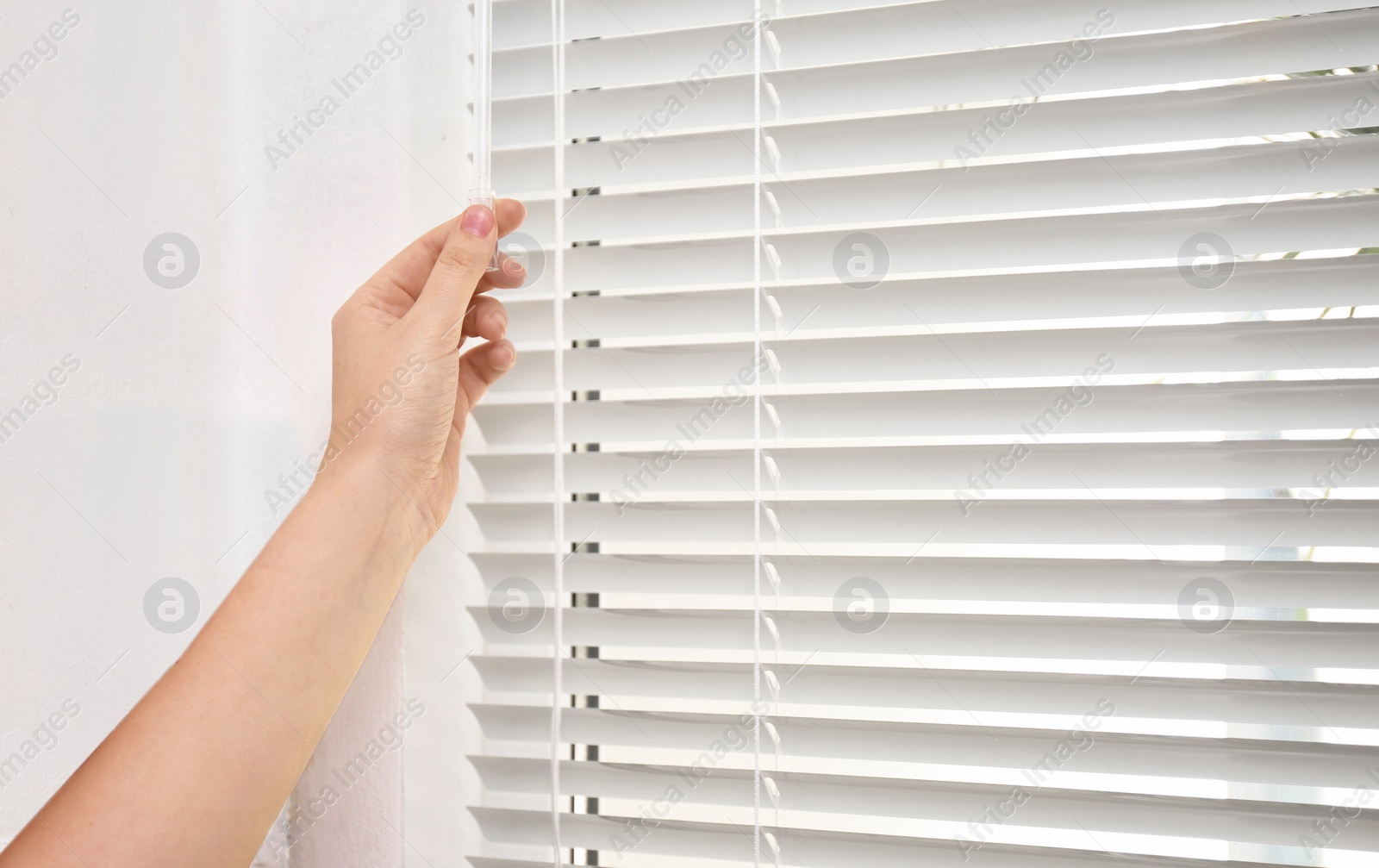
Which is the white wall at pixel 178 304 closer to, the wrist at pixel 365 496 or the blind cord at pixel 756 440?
the wrist at pixel 365 496

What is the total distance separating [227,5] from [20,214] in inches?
12.1

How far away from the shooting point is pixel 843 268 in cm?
69

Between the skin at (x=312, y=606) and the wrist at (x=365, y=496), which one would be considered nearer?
the skin at (x=312, y=606)

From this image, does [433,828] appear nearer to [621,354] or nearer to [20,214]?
[621,354]

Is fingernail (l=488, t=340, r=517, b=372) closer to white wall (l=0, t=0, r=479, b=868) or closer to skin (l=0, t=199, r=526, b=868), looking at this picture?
skin (l=0, t=199, r=526, b=868)

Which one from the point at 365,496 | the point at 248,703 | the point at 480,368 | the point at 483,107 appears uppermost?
the point at 483,107

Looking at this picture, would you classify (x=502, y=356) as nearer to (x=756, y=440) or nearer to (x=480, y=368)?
(x=480, y=368)

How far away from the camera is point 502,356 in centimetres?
71

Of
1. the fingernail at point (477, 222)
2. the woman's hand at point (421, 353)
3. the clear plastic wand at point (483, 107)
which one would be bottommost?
the woman's hand at point (421, 353)

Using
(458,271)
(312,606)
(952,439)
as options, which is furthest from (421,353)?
(952,439)

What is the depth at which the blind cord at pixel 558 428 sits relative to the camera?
0.69 m

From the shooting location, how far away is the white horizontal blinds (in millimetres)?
615

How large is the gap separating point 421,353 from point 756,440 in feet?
0.91

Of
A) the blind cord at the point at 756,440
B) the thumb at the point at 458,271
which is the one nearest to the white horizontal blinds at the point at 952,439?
the blind cord at the point at 756,440
